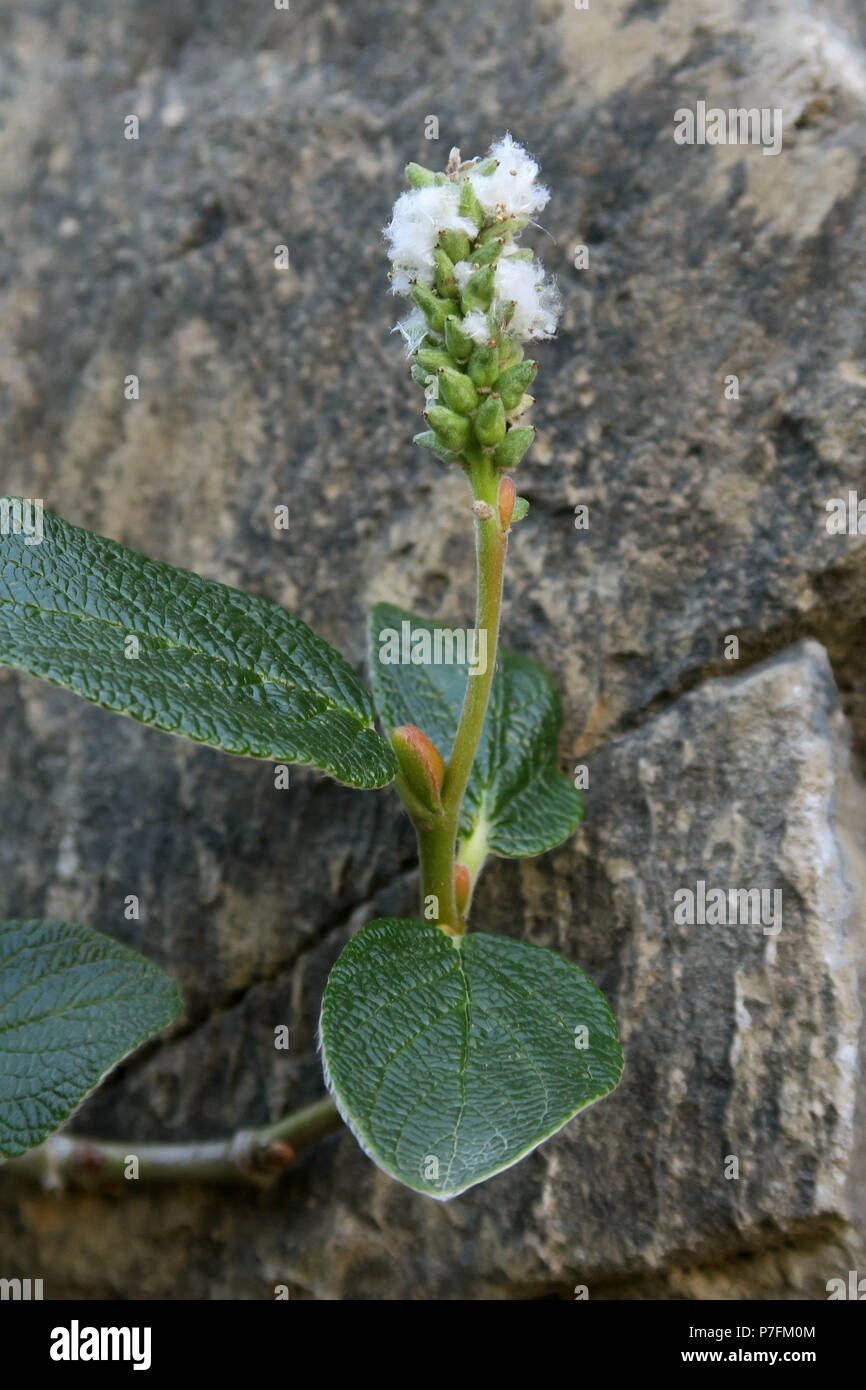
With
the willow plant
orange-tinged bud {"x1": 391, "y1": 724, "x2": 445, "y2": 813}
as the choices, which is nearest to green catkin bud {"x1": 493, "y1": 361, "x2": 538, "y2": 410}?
the willow plant

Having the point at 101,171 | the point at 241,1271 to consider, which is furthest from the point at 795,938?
the point at 101,171

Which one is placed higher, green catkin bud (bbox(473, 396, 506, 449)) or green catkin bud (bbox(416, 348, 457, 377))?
green catkin bud (bbox(416, 348, 457, 377))

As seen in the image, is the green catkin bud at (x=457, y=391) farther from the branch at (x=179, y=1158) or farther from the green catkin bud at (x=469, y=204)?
the branch at (x=179, y=1158)

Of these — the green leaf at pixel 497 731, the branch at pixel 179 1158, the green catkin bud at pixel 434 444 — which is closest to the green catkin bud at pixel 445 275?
the green catkin bud at pixel 434 444

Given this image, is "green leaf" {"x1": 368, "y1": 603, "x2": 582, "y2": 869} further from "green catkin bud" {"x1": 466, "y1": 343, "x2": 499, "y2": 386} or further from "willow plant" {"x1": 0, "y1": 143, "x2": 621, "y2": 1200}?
"green catkin bud" {"x1": 466, "y1": 343, "x2": 499, "y2": 386}

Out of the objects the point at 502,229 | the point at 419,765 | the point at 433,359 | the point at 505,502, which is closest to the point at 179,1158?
the point at 419,765

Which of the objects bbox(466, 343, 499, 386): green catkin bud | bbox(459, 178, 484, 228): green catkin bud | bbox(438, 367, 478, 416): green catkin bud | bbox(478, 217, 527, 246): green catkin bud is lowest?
bbox(438, 367, 478, 416): green catkin bud
